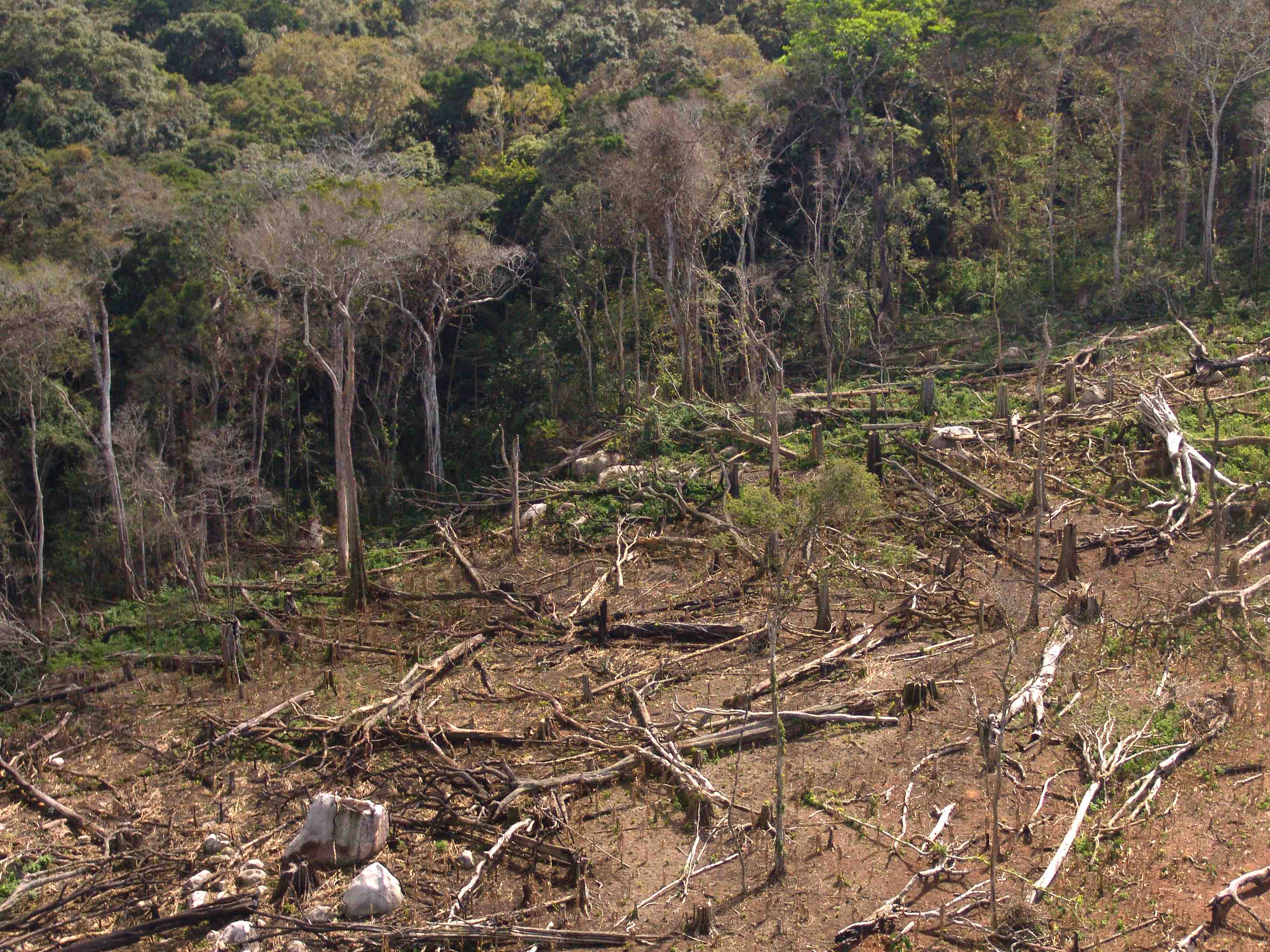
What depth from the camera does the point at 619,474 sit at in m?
18.4

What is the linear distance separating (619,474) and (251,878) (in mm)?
10773

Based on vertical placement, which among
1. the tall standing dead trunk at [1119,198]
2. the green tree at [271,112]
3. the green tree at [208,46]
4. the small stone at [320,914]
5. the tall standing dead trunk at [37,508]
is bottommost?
the tall standing dead trunk at [37,508]

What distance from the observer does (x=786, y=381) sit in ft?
76.3

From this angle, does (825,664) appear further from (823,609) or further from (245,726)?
(245,726)

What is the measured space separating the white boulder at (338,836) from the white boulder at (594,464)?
36.7ft

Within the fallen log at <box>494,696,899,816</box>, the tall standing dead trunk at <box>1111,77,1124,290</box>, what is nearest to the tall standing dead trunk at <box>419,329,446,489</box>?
the fallen log at <box>494,696,899,816</box>

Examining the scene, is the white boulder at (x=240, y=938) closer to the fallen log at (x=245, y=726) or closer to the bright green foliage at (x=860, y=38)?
the fallen log at (x=245, y=726)

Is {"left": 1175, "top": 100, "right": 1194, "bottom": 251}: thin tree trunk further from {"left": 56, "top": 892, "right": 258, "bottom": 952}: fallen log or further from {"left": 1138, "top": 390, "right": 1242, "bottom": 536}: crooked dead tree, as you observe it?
{"left": 56, "top": 892, "right": 258, "bottom": 952}: fallen log

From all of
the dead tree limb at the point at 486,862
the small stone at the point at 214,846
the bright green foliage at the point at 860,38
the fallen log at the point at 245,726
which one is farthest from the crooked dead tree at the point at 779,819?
the bright green foliage at the point at 860,38

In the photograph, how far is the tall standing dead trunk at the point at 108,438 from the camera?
64.7ft

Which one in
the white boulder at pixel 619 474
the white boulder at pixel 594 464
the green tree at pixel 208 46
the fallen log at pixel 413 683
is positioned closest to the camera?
the fallen log at pixel 413 683

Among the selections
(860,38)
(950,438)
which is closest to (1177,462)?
(950,438)

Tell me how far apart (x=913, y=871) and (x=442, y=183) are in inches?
935

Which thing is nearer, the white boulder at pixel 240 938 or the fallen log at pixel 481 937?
the fallen log at pixel 481 937
